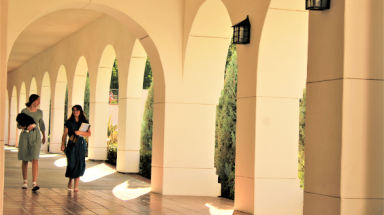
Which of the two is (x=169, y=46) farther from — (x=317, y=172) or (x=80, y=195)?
(x=317, y=172)

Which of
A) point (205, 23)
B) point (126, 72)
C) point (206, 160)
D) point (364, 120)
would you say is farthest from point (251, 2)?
point (126, 72)

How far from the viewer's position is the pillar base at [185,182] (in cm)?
823

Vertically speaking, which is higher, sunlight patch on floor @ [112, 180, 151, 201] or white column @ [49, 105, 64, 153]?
white column @ [49, 105, 64, 153]

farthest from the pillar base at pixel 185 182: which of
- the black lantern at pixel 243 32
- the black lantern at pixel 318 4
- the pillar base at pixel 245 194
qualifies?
the black lantern at pixel 318 4

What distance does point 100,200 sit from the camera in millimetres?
7051

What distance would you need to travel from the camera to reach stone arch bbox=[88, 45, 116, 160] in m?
14.0

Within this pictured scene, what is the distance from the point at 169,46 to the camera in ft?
27.1

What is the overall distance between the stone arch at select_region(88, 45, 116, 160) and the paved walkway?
4.24 m

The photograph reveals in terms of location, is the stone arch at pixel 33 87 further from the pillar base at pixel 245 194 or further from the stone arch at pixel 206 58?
the pillar base at pixel 245 194

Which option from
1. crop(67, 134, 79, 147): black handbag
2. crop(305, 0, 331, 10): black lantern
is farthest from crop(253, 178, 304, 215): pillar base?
crop(67, 134, 79, 147): black handbag

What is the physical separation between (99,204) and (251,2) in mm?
3631

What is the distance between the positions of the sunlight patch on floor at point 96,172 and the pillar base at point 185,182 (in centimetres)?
217

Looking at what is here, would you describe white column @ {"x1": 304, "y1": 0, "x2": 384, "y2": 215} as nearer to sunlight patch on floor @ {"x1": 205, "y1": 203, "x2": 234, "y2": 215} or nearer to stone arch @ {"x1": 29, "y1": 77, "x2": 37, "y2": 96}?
sunlight patch on floor @ {"x1": 205, "y1": 203, "x2": 234, "y2": 215}

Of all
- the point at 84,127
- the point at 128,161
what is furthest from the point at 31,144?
the point at 128,161
